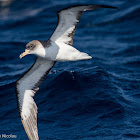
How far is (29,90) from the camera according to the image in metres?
10.6

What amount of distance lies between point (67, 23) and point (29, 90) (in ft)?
8.34

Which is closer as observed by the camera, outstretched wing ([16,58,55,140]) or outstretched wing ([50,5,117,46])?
outstretched wing ([50,5,117,46])

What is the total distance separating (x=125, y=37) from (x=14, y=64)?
23.4 feet

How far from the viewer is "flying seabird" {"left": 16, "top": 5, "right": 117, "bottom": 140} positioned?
9508mm

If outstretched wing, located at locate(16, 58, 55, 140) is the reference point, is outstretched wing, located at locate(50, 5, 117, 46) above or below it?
above

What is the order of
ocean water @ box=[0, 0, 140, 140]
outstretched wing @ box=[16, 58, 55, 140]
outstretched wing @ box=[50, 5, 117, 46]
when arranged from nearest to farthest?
1. outstretched wing @ box=[50, 5, 117, 46]
2. outstretched wing @ box=[16, 58, 55, 140]
3. ocean water @ box=[0, 0, 140, 140]

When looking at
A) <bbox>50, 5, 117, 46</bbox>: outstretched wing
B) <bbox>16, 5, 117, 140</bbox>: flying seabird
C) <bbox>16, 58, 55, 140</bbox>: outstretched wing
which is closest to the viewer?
<bbox>50, 5, 117, 46</bbox>: outstretched wing

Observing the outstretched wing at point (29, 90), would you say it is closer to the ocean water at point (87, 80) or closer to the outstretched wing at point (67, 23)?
the ocean water at point (87, 80)

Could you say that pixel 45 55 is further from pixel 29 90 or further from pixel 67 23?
pixel 29 90

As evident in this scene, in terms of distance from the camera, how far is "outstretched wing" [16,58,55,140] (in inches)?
408

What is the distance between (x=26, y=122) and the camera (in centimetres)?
1034

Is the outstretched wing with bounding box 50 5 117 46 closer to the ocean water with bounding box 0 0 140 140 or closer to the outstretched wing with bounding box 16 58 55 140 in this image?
the outstretched wing with bounding box 16 58 55 140

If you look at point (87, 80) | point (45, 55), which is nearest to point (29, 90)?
point (45, 55)

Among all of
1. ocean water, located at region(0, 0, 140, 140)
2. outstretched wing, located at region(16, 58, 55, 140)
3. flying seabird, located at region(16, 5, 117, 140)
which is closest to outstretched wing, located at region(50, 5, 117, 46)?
flying seabird, located at region(16, 5, 117, 140)
